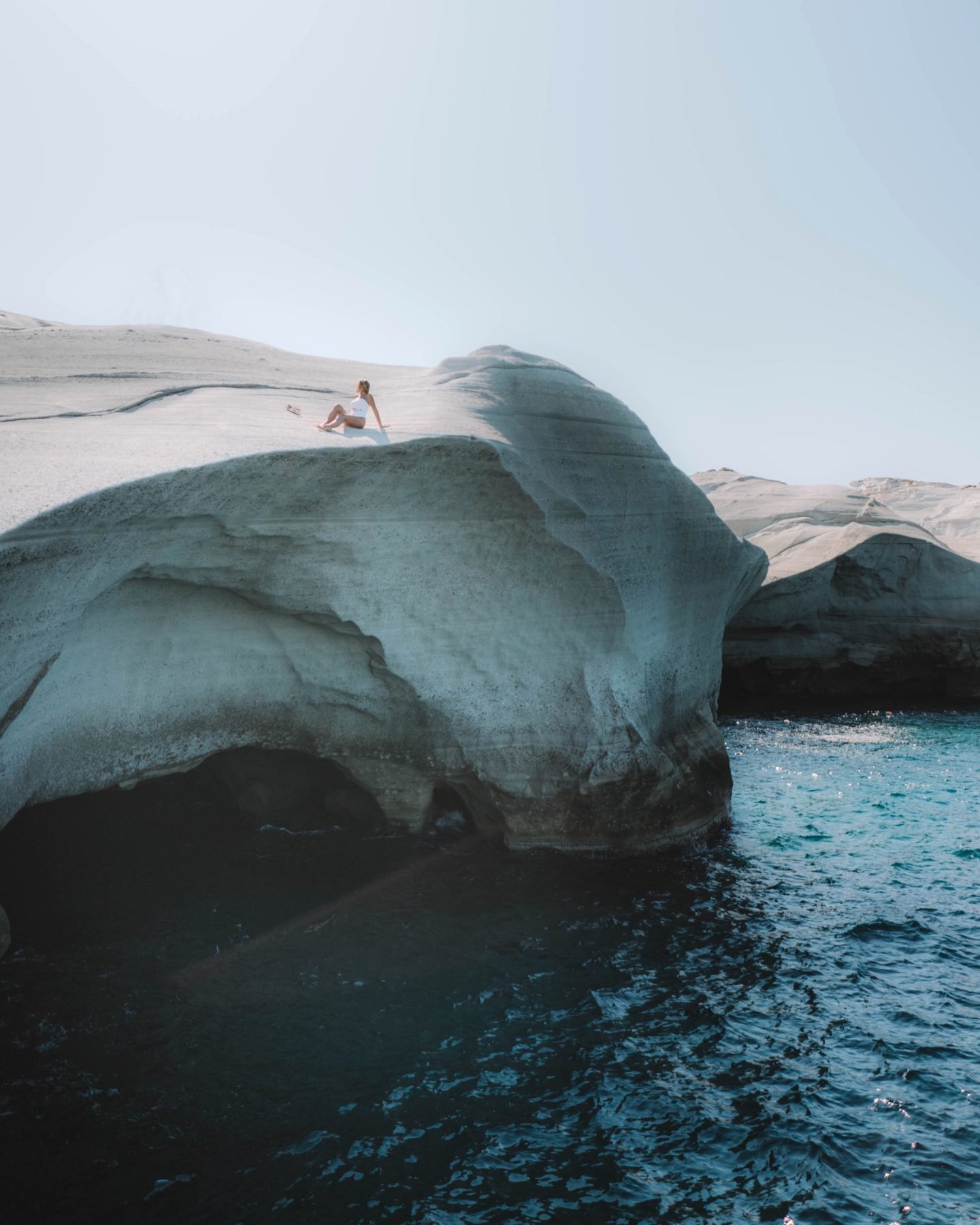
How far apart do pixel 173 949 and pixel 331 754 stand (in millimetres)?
3643

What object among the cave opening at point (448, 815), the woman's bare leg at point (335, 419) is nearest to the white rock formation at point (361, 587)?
the cave opening at point (448, 815)

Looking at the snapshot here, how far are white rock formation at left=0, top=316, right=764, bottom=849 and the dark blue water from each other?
1.59 meters

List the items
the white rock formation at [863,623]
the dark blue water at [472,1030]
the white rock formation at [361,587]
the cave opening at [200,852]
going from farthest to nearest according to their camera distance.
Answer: the white rock formation at [863,623] < the cave opening at [200,852] < the white rock formation at [361,587] < the dark blue water at [472,1030]

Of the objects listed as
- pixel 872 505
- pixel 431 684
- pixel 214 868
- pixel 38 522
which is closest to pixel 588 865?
pixel 431 684

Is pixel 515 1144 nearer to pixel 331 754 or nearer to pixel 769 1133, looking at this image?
pixel 769 1133

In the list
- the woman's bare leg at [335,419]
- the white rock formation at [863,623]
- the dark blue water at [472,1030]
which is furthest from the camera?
the white rock formation at [863,623]

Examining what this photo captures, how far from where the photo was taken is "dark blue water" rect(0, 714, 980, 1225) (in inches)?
292

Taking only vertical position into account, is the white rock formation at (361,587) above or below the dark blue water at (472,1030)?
above

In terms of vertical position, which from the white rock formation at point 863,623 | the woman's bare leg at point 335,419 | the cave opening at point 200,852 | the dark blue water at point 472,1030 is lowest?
the dark blue water at point 472,1030

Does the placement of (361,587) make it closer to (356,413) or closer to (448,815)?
(356,413)

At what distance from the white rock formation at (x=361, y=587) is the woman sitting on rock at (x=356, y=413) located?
0.27 metres

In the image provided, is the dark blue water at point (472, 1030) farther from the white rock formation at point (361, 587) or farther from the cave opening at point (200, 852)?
the white rock formation at point (361, 587)

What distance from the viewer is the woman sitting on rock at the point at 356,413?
12453 millimetres

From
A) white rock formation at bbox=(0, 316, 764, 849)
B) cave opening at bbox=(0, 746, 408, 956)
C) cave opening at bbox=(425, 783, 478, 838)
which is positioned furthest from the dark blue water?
white rock formation at bbox=(0, 316, 764, 849)
